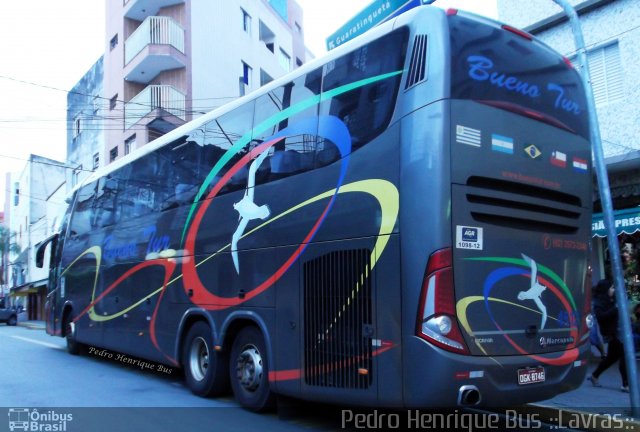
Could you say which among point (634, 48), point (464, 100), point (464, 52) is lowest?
point (464, 100)

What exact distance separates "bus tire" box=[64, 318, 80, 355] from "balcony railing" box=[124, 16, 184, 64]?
46.1 feet

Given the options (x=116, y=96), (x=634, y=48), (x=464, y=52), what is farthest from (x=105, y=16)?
(x=464, y=52)

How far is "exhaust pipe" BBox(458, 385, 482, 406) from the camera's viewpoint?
475 centimetres

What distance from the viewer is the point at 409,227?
4969 mm

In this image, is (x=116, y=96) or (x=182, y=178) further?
(x=116, y=96)

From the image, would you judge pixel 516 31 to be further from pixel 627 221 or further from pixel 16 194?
pixel 16 194

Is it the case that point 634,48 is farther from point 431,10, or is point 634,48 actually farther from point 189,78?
point 189,78

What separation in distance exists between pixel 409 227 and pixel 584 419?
329 centimetres

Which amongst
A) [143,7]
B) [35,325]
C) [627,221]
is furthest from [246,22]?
[627,221]

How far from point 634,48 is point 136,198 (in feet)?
32.4

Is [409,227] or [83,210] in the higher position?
[83,210]

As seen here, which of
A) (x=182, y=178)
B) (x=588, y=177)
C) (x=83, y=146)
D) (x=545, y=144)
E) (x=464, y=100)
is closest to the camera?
(x=464, y=100)

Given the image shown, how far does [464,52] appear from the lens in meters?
5.22

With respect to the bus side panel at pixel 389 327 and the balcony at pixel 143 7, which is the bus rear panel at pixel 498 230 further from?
the balcony at pixel 143 7
